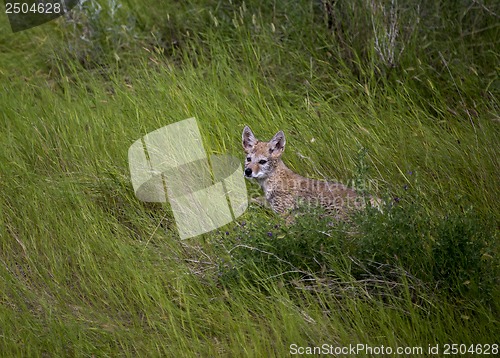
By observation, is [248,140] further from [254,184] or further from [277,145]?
[254,184]

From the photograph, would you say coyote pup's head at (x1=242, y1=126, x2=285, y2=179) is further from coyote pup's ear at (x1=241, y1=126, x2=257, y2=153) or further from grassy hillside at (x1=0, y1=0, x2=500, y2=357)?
grassy hillside at (x1=0, y1=0, x2=500, y2=357)

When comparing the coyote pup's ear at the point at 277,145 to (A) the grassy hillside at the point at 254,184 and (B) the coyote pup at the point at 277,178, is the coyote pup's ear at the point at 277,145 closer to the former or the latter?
(B) the coyote pup at the point at 277,178

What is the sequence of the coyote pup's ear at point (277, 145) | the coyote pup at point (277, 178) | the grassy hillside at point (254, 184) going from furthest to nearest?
the coyote pup's ear at point (277, 145) → the coyote pup at point (277, 178) → the grassy hillside at point (254, 184)

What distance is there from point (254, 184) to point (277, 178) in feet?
1.05

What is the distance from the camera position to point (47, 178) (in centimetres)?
621

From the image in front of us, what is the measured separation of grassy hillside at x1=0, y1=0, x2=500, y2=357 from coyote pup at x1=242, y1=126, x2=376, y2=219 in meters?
0.17

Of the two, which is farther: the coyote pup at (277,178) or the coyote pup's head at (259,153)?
the coyote pup's head at (259,153)

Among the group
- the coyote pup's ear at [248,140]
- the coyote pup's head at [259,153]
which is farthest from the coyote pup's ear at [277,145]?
the coyote pup's ear at [248,140]

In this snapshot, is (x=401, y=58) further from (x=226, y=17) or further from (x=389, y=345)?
(x=389, y=345)

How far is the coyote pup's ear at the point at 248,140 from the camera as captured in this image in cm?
608

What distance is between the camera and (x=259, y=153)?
20.0 feet

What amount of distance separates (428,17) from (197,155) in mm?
3059

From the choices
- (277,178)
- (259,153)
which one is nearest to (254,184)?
(277,178)

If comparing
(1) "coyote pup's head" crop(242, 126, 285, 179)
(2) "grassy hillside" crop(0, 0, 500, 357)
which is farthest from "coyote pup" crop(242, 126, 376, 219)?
(2) "grassy hillside" crop(0, 0, 500, 357)
